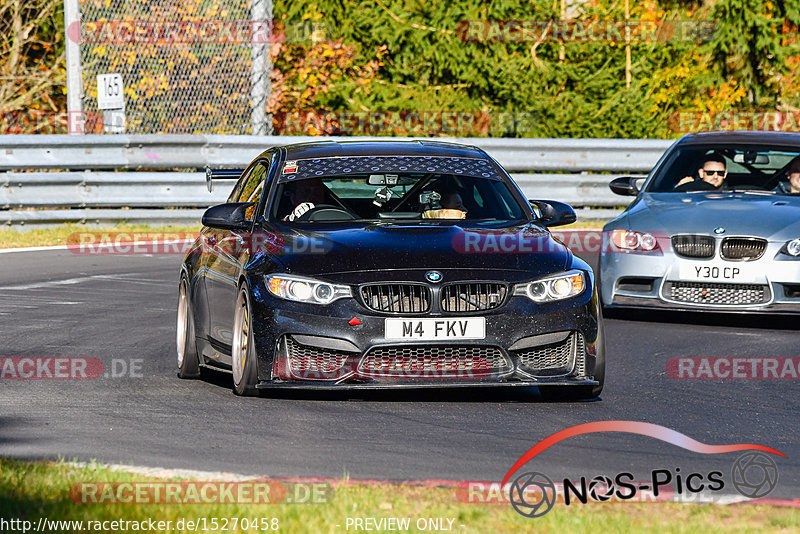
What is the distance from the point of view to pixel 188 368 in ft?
30.8

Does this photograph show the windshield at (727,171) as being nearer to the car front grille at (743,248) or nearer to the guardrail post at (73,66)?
the car front grille at (743,248)

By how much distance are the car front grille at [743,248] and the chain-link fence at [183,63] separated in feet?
34.2

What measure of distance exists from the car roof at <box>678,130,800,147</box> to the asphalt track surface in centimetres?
239

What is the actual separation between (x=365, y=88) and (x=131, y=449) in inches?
Result: 747

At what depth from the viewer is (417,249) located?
27.3 feet

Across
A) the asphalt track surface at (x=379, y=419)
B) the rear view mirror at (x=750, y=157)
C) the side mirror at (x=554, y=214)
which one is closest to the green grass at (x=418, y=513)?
the asphalt track surface at (x=379, y=419)

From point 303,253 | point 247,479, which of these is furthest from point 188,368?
point 247,479

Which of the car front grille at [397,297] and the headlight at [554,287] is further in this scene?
the headlight at [554,287]

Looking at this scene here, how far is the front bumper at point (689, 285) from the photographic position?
38.6 ft

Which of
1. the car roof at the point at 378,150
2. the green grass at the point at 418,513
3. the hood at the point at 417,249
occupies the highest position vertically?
the car roof at the point at 378,150

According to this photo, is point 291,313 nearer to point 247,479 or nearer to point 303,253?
point 303,253

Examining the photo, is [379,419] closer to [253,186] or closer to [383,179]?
[383,179]

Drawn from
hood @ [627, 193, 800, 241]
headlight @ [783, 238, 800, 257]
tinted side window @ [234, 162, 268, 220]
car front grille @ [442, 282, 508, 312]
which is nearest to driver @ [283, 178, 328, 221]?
tinted side window @ [234, 162, 268, 220]

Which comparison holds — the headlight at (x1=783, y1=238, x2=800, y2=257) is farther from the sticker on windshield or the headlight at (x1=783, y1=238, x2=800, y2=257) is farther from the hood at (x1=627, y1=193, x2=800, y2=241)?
the sticker on windshield
